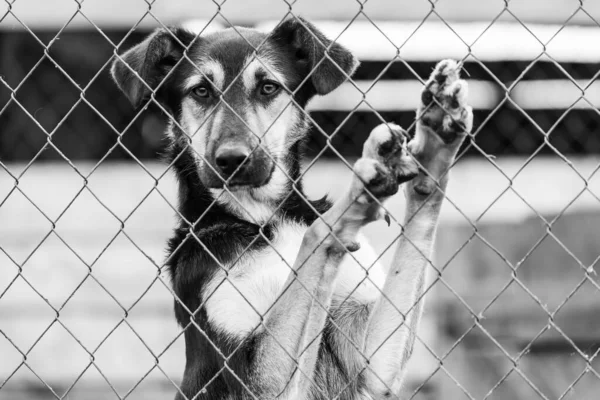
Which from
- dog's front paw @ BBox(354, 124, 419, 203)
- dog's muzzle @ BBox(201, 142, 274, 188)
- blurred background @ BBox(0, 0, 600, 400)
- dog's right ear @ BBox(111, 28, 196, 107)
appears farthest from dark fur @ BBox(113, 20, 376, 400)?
blurred background @ BBox(0, 0, 600, 400)

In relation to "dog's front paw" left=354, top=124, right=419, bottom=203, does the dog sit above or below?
below

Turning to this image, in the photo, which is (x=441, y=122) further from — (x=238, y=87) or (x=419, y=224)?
(x=238, y=87)

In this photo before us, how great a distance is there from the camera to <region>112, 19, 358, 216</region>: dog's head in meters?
2.90

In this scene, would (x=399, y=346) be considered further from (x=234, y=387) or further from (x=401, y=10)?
(x=401, y=10)

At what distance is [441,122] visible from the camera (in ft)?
7.55

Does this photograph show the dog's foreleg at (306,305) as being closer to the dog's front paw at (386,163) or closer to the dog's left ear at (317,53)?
the dog's front paw at (386,163)

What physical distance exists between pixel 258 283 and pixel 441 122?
3.28 ft

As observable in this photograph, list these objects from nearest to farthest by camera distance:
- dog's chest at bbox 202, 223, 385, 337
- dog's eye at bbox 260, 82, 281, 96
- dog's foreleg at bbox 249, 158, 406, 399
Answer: dog's foreleg at bbox 249, 158, 406, 399 → dog's chest at bbox 202, 223, 385, 337 → dog's eye at bbox 260, 82, 281, 96

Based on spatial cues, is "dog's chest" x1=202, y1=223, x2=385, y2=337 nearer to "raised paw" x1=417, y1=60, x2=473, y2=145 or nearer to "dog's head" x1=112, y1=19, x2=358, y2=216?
"dog's head" x1=112, y1=19, x2=358, y2=216

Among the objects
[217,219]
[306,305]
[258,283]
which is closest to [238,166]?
[217,219]

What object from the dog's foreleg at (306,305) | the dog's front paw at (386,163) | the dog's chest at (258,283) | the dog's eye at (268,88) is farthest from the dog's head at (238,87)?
the dog's front paw at (386,163)

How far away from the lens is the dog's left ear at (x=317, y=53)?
289 cm

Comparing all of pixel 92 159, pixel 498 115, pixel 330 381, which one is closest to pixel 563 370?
pixel 498 115

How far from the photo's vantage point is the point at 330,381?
2.94 m
